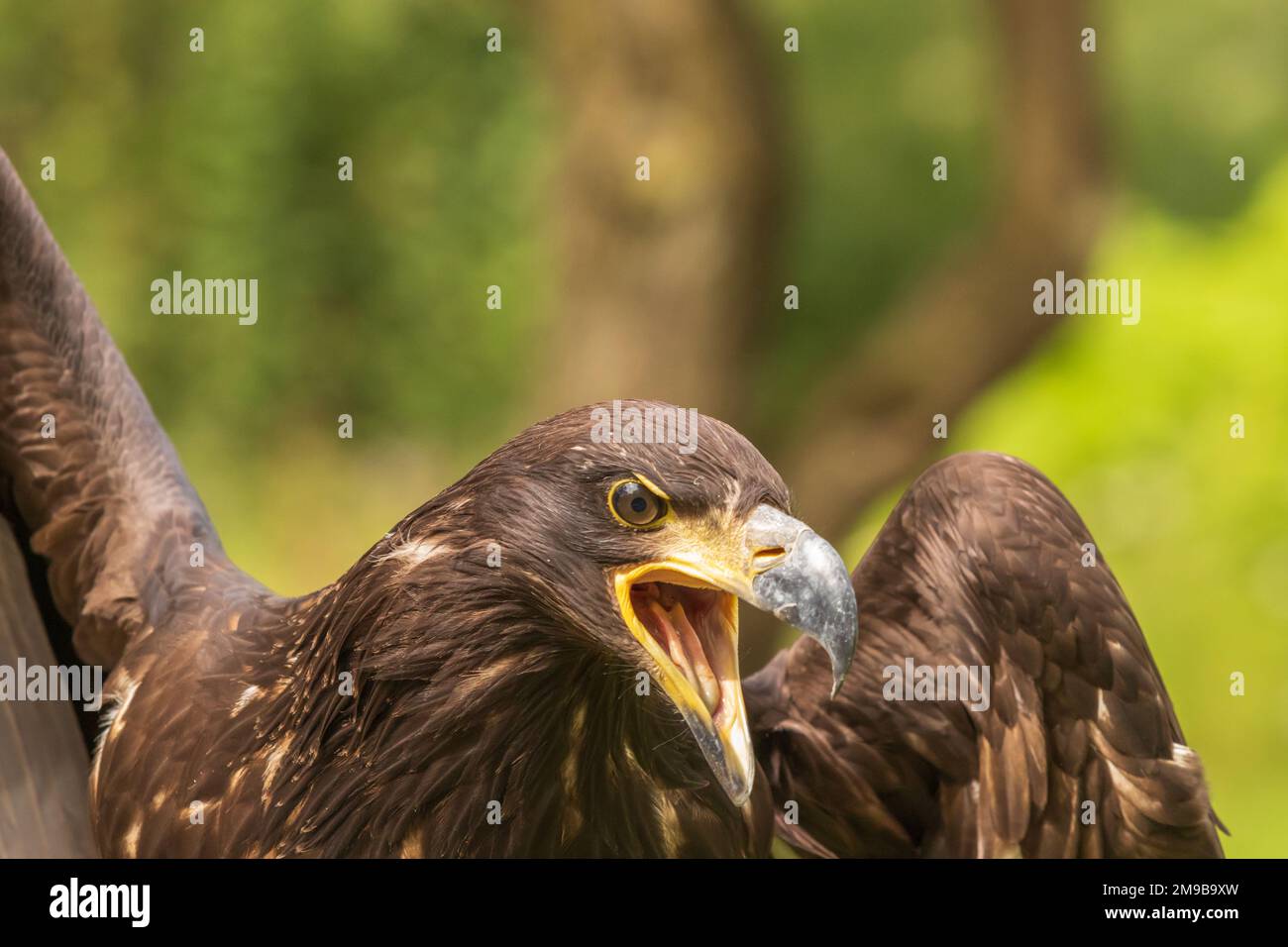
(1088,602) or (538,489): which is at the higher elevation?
(538,489)

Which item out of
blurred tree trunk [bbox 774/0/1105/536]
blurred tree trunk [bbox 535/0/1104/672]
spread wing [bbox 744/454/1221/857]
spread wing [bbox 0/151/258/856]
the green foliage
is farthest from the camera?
blurred tree trunk [bbox 774/0/1105/536]

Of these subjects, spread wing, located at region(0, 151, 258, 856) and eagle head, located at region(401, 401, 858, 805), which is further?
spread wing, located at region(0, 151, 258, 856)

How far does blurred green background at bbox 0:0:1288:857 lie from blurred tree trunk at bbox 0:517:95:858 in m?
2.47

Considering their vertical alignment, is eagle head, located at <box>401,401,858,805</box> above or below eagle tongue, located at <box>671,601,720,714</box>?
above

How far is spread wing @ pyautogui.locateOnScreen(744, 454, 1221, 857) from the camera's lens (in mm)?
2098

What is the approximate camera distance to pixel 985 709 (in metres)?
2.15

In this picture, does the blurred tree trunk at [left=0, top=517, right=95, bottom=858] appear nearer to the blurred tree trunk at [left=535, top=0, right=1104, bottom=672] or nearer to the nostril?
the nostril

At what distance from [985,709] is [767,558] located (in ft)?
2.18

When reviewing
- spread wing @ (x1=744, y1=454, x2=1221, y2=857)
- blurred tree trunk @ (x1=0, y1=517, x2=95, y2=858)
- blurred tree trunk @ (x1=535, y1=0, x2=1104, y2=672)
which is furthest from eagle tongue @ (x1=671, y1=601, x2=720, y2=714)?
blurred tree trunk @ (x1=535, y1=0, x2=1104, y2=672)

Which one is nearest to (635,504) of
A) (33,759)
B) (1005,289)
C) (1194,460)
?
(33,759)
